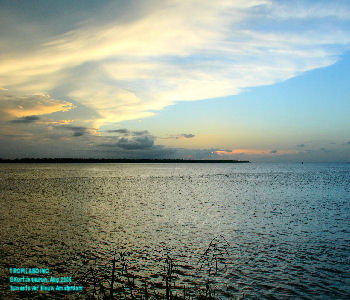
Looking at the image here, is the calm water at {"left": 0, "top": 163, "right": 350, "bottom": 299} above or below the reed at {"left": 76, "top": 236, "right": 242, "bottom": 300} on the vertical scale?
below

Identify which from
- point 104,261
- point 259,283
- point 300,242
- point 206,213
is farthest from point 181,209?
point 259,283

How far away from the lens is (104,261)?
17.6 meters

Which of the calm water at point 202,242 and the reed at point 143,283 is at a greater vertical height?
the reed at point 143,283

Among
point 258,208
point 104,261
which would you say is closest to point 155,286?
point 104,261

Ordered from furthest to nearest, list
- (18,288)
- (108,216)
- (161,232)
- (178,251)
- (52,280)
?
(108,216) < (161,232) < (178,251) < (52,280) < (18,288)

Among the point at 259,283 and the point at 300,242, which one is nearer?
the point at 259,283

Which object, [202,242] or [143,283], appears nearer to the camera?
[143,283]

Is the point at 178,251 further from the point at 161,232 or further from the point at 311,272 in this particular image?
the point at 311,272

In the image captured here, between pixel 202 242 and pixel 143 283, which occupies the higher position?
pixel 143 283

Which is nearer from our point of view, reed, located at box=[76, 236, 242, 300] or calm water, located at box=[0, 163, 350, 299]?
reed, located at box=[76, 236, 242, 300]

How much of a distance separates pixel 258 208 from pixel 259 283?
83.8 feet

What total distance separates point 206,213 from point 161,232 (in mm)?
11247

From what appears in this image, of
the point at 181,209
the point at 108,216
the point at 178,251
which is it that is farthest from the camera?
the point at 181,209

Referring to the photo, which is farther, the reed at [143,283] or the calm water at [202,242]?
the calm water at [202,242]
